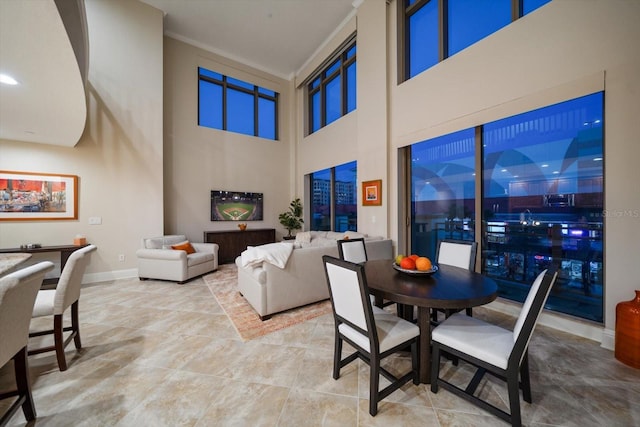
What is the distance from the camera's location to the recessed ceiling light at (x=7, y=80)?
1.93 m

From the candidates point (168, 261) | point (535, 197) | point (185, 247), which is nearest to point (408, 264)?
point (535, 197)

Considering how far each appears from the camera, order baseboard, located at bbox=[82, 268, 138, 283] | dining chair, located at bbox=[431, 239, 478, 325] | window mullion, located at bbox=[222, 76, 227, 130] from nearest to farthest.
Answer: dining chair, located at bbox=[431, 239, 478, 325] < baseboard, located at bbox=[82, 268, 138, 283] < window mullion, located at bbox=[222, 76, 227, 130]

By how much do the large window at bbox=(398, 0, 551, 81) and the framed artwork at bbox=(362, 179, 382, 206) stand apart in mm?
1864

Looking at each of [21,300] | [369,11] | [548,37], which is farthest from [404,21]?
[21,300]

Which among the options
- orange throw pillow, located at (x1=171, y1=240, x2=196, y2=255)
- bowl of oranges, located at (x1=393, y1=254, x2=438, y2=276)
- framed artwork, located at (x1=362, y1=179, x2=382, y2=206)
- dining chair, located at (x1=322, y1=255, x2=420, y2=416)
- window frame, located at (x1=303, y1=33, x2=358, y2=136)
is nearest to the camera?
dining chair, located at (x1=322, y1=255, x2=420, y2=416)

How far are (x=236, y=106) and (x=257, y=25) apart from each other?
2009mm

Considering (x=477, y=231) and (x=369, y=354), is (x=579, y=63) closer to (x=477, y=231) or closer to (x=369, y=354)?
(x=477, y=231)

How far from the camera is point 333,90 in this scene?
612cm

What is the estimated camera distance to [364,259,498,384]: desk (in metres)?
1.48

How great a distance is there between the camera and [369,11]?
Result: 178 inches

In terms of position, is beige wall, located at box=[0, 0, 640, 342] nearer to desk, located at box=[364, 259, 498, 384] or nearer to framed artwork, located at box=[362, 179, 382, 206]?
framed artwork, located at box=[362, 179, 382, 206]

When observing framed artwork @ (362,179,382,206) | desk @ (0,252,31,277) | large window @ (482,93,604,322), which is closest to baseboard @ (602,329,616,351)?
large window @ (482,93,604,322)

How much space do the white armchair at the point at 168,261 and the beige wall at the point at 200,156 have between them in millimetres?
1063

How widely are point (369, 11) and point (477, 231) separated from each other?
14.4ft
